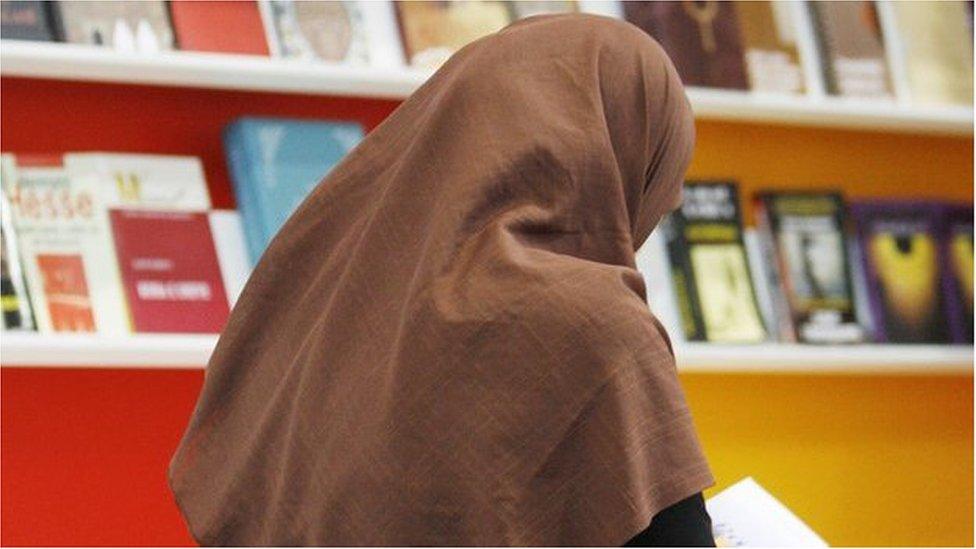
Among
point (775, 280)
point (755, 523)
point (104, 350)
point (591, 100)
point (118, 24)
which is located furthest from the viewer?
point (775, 280)

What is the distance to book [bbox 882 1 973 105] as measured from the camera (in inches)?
130

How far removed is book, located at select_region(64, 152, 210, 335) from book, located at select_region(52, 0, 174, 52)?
19 centimetres

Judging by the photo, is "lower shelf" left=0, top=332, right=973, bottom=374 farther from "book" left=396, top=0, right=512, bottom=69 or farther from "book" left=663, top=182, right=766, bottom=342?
A: "book" left=396, top=0, right=512, bottom=69

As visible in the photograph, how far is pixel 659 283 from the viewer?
3.04 metres

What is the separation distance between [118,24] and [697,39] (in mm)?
1063

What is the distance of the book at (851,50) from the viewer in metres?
3.21

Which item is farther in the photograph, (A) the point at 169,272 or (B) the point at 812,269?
(B) the point at 812,269

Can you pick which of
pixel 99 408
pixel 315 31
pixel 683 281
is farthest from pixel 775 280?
pixel 99 408

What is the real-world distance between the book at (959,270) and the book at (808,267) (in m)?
0.25

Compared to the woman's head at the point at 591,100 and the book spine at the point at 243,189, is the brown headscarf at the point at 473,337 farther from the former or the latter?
the book spine at the point at 243,189

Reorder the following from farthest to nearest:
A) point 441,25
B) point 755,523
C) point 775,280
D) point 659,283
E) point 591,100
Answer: point 775,280 < point 659,283 < point 441,25 < point 755,523 < point 591,100

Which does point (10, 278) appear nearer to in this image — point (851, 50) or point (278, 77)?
point (278, 77)

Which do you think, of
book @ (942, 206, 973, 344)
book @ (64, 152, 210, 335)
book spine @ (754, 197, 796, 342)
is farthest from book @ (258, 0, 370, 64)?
book @ (942, 206, 973, 344)

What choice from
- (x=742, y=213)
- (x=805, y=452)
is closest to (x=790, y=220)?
(x=742, y=213)
